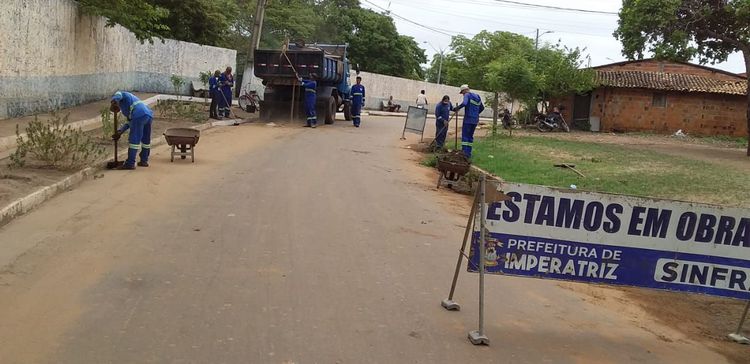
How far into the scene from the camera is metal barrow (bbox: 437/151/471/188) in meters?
11.3

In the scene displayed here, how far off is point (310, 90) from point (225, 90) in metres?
2.71

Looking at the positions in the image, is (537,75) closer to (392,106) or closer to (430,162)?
(430,162)

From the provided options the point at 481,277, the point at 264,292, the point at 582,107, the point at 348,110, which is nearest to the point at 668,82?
the point at 582,107

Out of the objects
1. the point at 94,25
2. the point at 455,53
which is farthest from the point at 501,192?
the point at 455,53

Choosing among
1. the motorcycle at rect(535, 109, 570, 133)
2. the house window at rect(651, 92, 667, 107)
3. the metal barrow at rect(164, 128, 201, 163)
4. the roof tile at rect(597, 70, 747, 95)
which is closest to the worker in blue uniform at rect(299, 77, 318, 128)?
the metal barrow at rect(164, 128, 201, 163)

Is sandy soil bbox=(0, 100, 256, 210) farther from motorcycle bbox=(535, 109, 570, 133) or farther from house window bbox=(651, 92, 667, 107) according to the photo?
house window bbox=(651, 92, 667, 107)

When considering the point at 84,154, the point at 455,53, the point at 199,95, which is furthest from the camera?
the point at 455,53

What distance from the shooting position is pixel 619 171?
540 inches

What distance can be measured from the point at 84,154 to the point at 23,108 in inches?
196

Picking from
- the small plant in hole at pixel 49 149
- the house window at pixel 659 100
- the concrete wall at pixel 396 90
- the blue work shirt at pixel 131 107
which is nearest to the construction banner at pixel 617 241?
the small plant in hole at pixel 49 149

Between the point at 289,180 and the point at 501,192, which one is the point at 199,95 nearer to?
the point at 289,180

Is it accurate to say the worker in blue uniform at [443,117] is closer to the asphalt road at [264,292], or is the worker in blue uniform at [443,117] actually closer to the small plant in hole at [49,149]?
the asphalt road at [264,292]

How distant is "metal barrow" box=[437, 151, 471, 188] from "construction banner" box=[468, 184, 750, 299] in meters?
6.34

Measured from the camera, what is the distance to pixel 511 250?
16.1ft
